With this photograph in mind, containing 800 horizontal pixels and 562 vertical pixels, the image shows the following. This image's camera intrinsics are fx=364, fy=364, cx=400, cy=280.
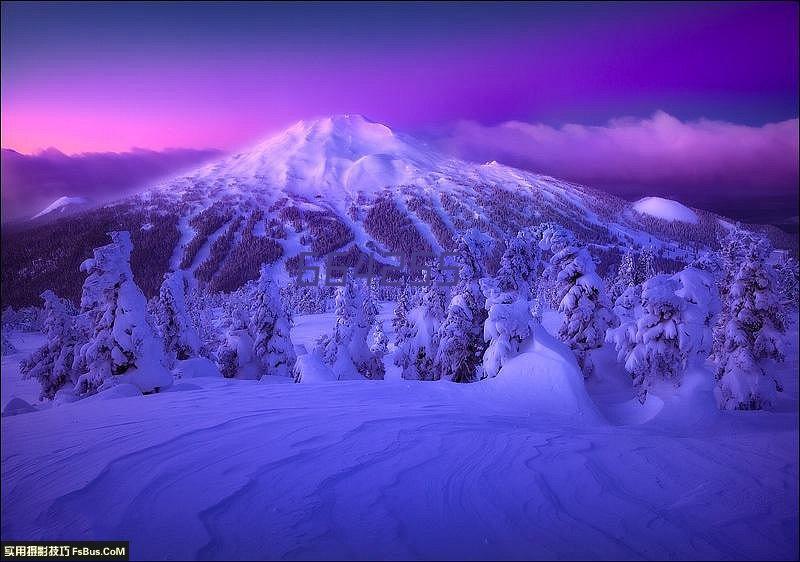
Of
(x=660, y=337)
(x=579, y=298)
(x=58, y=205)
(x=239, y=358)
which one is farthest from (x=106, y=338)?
(x=579, y=298)

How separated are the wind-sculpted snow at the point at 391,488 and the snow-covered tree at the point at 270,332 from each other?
1846cm

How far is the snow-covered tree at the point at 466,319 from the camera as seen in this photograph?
19.2 m

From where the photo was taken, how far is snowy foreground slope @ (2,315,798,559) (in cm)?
326

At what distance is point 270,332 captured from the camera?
25.4 metres

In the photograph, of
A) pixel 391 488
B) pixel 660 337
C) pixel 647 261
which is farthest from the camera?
pixel 647 261

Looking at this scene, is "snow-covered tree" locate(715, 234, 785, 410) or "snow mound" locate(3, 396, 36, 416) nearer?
"snow mound" locate(3, 396, 36, 416)

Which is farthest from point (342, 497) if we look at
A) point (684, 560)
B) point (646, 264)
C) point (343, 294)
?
point (646, 264)

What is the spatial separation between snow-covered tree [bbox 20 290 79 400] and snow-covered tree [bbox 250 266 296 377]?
955 centimetres

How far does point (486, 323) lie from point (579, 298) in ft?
22.0

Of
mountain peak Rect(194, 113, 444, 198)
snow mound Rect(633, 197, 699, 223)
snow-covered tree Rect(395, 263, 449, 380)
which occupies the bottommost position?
snow-covered tree Rect(395, 263, 449, 380)

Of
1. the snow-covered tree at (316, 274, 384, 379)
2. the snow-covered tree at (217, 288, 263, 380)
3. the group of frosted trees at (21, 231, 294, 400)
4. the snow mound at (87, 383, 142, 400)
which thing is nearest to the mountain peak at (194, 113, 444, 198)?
the group of frosted trees at (21, 231, 294, 400)

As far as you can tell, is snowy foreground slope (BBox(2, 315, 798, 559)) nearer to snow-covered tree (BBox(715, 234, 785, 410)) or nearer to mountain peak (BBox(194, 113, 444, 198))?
snow-covered tree (BBox(715, 234, 785, 410))

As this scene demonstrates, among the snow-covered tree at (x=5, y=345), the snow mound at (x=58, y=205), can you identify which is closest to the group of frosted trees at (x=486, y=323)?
the snow mound at (x=58, y=205)

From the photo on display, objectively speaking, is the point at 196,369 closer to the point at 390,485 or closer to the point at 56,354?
the point at 56,354
